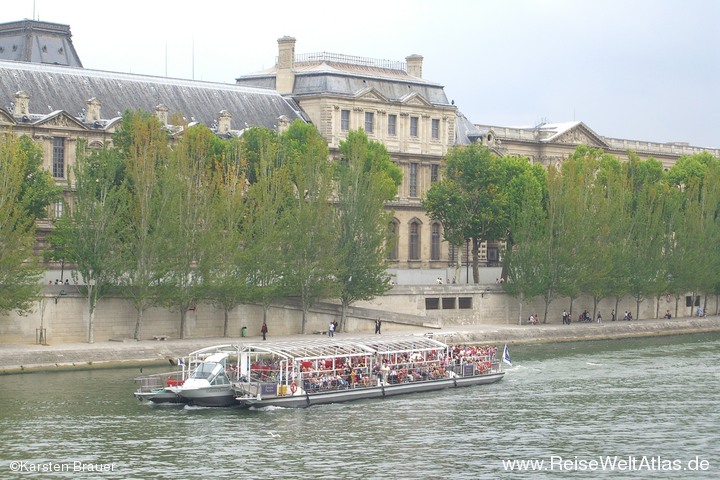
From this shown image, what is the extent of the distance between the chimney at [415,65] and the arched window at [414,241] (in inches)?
611

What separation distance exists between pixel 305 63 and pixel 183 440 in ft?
239

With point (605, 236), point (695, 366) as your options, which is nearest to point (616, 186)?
point (605, 236)

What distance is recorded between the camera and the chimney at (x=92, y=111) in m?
110

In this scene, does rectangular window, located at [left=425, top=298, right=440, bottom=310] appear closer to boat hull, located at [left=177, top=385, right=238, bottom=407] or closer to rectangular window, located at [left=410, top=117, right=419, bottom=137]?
rectangular window, located at [left=410, top=117, right=419, bottom=137]

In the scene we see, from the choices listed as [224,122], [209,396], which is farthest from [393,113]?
[209,396]

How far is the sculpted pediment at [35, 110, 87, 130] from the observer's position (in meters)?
107

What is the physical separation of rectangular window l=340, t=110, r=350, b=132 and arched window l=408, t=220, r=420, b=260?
10386mm

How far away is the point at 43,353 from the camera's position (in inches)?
3201

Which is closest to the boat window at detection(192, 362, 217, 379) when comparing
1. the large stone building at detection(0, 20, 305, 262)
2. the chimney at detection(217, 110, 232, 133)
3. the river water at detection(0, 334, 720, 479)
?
the river water at detection(0, 334, 720, 479)

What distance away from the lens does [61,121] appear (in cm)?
10806

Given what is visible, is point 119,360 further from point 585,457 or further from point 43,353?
point 585,457

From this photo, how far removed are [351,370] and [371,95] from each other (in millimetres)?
55774

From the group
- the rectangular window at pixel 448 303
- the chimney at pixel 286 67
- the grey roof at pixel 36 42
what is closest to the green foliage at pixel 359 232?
the rectangular window at pixel 448 303

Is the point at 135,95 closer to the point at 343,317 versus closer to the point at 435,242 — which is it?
the point at 343,317
